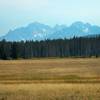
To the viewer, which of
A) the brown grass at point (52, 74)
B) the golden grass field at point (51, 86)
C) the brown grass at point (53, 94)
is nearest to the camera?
the brown grass at point (53, 94)

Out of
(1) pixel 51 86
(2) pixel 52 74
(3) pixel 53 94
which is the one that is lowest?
(2) pixel 52 74

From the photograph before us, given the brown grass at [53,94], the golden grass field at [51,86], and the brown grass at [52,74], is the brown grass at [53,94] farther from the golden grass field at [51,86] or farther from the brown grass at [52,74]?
the brown grass at [52,74]

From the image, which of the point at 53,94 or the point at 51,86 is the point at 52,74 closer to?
the point at 51,86

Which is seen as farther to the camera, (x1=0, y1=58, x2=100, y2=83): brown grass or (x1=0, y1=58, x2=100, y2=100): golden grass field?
(x1=0, y1=58, x2=100, y2=83): brown grass

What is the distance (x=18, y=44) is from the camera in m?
188

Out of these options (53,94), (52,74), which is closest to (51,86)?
(53,94)

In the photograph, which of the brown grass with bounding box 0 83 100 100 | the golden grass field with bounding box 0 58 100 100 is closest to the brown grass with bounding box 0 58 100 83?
the golden grass field with bounding box 0 58 100 100

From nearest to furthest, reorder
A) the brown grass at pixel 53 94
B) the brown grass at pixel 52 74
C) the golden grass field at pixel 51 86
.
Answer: the brown grass at pixel 53 94 < the golden grass field at pixel 51 86 < the brown grass at pixel 52 74

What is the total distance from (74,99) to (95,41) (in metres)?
173

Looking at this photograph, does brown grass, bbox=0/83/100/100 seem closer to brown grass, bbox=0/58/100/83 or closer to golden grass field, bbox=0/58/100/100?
golden grass field, bbox=0/58/100/100

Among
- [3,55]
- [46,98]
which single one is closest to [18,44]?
[3,55]

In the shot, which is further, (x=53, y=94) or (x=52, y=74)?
(x=52, y=74)

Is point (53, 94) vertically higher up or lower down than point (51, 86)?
higher up

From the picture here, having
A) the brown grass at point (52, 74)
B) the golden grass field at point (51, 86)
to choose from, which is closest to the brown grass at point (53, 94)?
the golden grass field at point (51, 86)
